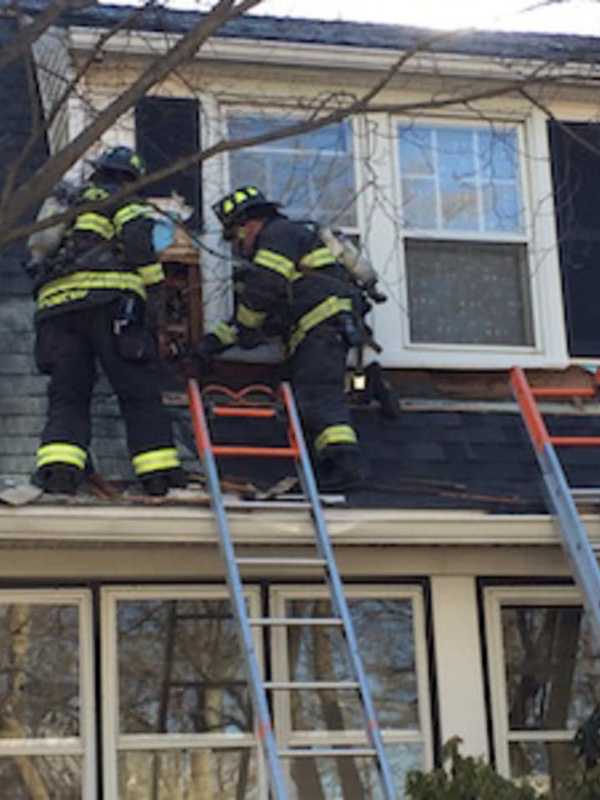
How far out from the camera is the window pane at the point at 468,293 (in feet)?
29.4

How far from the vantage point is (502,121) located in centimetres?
934

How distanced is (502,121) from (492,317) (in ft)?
3.76

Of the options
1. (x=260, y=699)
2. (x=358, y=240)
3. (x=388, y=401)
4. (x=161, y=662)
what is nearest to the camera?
(x=260, y=699)

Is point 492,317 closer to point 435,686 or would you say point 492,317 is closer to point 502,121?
point 502,121

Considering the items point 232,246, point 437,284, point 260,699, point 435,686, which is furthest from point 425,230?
point 260,699

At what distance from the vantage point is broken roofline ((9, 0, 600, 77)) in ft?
29.4

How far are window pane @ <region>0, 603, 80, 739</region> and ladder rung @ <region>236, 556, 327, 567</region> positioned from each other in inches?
35.6

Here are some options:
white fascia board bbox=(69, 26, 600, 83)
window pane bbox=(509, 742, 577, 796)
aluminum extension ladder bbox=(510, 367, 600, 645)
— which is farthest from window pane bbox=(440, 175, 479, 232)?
window pane bbox=(509, 742, 577, 796)

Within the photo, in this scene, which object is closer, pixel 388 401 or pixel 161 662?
pixel 161 662

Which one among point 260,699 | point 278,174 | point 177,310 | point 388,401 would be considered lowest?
point 260,699

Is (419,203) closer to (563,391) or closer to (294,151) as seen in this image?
(294,151)

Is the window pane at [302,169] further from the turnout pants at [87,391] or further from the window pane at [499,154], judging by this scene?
the turnout pants at [87,391]

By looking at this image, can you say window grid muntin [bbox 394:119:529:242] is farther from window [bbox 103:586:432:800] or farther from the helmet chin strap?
window [bbox 103:586:432:800]

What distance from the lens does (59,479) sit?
23.5ft
